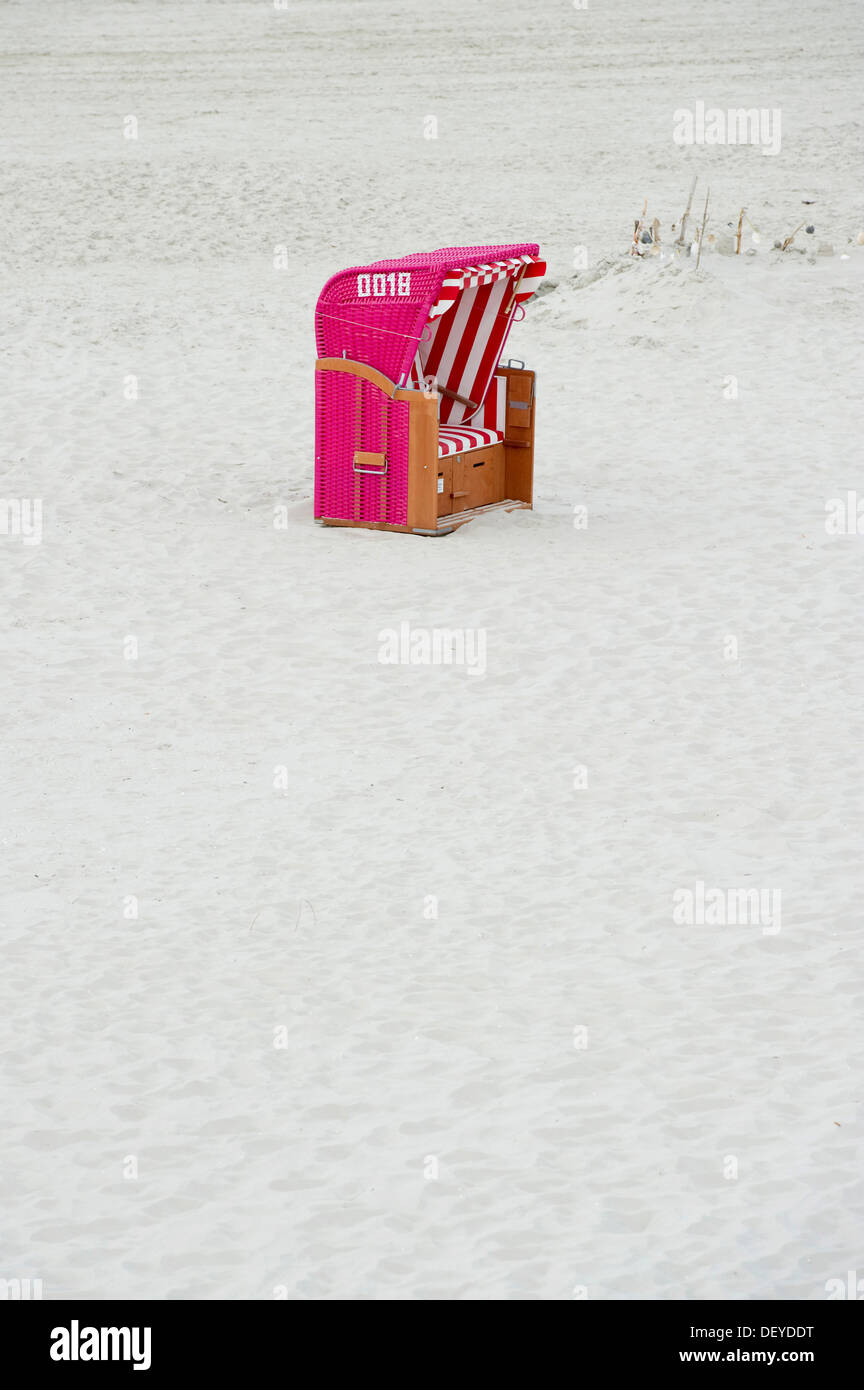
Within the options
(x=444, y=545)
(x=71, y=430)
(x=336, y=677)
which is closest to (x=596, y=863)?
(x=336, y=677)

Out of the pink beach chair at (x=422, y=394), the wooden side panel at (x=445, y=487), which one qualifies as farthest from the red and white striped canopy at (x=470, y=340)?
the wooden side panel at (x=445, y=487)

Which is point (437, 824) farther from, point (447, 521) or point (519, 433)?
point (519, 433)

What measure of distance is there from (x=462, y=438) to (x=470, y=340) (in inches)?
34.2

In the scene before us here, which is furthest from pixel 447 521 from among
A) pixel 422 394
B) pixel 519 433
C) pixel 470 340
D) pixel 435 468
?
pixel 470 340

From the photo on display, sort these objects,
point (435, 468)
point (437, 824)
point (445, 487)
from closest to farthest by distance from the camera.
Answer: point (437, 824), point (435, 468), point (445, 487)

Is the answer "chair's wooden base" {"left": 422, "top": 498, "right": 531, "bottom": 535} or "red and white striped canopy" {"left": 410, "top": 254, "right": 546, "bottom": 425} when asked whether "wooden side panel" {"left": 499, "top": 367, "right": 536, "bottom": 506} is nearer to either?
"chair's wooden base" {"left": 422, "top": 498, "right": 531, "bottom": 535}

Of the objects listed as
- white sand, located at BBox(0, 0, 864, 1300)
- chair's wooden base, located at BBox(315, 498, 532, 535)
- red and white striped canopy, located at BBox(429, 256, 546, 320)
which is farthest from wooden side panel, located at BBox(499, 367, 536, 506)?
red and white striped canopy, located at BBox(429, 256, 546, 320)

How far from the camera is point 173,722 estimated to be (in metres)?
7.50

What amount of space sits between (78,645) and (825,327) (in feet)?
29.9

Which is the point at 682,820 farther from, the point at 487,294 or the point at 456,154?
the point at 456,154

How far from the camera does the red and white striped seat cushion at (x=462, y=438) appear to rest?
33.6 ft

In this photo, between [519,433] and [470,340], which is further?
[470,340]

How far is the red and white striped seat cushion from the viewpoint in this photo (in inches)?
403

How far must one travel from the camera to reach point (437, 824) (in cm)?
654
